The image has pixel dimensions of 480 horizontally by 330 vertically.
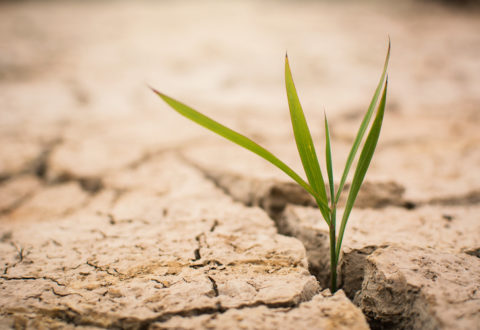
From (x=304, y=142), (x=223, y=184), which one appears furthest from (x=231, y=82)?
(x=304, y=142)

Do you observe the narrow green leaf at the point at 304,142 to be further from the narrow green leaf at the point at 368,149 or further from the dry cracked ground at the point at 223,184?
the dry cracked ground at the point at 223,184

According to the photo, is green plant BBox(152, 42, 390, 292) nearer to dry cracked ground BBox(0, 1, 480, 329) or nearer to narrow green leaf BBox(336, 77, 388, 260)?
narrow green leaf BBox(336, 77, 388, 260)

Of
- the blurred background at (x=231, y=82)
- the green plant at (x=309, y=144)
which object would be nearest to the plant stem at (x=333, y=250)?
the green plant at (x=309, y=144)

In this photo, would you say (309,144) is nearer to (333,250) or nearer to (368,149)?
(368,149)

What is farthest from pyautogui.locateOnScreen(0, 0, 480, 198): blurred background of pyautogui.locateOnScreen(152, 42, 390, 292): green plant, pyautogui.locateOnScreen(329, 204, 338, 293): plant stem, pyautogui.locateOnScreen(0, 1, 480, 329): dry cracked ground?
pyautogui.locateOnScreen(329, 204, 338, 293): plant stem

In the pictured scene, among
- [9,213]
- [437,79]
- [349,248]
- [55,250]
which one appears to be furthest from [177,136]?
[437,79]

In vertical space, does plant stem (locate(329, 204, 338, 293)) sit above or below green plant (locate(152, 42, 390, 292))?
below
